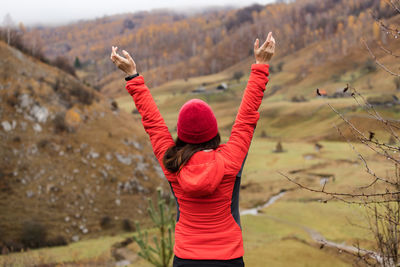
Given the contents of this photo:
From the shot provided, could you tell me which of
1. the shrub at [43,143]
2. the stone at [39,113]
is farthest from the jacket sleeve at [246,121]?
the stone at [39,113]

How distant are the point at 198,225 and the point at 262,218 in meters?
21.5

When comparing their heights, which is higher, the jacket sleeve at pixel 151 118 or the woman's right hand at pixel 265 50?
the woman's right hand at pixel 265 50

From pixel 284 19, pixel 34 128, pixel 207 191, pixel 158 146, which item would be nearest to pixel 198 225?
pixel 207 191

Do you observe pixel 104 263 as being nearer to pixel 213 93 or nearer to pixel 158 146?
pixel 158 146

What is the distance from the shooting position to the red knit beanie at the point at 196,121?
2314 mm

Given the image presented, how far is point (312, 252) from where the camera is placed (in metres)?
15.3

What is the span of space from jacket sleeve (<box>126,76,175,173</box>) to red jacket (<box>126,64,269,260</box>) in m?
0.08

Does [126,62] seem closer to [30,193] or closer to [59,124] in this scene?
[30,193]

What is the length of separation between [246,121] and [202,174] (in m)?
0.56

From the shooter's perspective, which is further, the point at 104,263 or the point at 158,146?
the point at 104,263

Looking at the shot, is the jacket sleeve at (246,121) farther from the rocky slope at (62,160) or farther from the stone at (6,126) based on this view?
the stone at (6,126)

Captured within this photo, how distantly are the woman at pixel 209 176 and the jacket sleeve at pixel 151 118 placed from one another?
0.11m

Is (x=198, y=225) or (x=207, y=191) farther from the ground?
(x=207, y=191)

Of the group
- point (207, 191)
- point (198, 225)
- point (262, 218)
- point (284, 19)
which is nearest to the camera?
point (207, 191)
